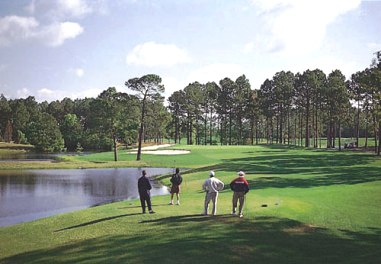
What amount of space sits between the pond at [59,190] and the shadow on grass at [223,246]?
10.4m

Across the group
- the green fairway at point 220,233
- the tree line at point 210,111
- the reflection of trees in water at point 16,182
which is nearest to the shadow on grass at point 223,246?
the green fairway at point 220,233

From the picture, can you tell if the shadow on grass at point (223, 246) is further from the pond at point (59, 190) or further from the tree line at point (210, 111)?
the tree line at point (210, 111)

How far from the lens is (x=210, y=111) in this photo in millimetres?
117125

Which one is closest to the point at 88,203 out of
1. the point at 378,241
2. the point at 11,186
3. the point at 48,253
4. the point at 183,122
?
the point at 11,186

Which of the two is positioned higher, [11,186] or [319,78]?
[319,78]

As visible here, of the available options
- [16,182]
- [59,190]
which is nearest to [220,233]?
[59,190]

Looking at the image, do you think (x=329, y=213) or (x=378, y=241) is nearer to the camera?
(x=378, y=241)

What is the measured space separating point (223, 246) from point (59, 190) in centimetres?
2534

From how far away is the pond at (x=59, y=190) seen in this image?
26461mm

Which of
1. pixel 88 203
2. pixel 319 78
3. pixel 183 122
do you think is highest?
pixel 319 78

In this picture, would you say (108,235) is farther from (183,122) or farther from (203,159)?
(183,122)

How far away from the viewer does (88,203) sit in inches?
1158

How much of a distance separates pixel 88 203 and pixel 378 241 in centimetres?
2060

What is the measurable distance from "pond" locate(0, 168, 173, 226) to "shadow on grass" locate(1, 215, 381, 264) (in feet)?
34.2
